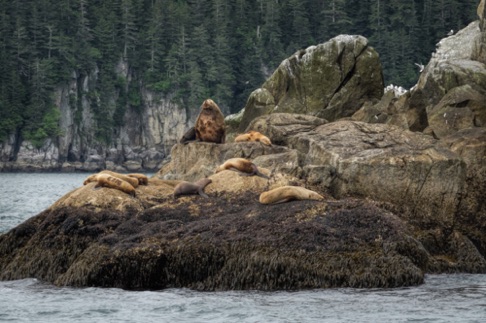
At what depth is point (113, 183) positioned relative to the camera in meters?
21.9

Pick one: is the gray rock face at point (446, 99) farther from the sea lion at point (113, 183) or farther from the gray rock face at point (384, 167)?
the sea lion at point (113, 183)

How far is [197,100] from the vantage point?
123812mm

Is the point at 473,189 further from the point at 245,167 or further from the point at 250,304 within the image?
the point at 250,304

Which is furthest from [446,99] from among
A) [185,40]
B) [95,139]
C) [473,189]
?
[185,40]

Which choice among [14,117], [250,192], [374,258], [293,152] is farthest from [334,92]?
[14,117]

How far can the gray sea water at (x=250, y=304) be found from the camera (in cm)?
1591

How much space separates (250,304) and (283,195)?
12.3 feet

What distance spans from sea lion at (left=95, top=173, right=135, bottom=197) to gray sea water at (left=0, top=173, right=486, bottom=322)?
3.34 meters

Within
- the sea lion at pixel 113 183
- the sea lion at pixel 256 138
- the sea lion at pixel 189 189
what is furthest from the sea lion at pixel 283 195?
the sea lion at pixel 256 138

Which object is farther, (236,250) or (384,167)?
(384,167)

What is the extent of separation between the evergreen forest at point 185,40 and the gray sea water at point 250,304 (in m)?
101

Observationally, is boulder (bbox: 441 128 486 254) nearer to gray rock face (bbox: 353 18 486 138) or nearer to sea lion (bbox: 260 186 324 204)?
gray rock face (bbox: 353 18 486 138)

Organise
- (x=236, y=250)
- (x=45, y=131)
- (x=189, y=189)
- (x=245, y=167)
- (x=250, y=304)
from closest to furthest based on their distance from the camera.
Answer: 1. (x=250, y=304)
2. (x=236, y=250)
3. (x=189, y=189)
4. (x=245, y=167)
5. (x=45, y=131)

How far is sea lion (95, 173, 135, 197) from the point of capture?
21828 millimetres
